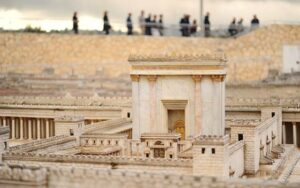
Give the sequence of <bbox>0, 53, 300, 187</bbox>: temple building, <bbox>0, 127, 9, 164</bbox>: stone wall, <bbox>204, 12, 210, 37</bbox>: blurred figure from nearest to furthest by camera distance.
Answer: <bbox>0, 53, 300, 187</bbox>: temple building, <bbox>0, 127, 9, 164</bbox>: stone wall, <bbox>204, 12, 210, 37</bbox>: blurred figure

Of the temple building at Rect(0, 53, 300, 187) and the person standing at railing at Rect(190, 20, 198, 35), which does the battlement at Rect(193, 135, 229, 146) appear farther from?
the person standing at railing at Rect(190, 20, 198, 35)

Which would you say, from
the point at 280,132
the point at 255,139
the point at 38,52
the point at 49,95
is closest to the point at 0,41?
the point at 38,52

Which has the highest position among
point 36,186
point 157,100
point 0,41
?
point 0,41

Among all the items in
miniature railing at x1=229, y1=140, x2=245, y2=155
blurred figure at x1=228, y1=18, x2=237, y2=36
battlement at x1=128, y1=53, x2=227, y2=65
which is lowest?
miniature railing at x1=229, y1=140, x2=245, y2=155

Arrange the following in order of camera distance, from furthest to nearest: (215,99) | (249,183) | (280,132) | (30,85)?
(30,85) → (280,132) → (215,99) → (249,183)

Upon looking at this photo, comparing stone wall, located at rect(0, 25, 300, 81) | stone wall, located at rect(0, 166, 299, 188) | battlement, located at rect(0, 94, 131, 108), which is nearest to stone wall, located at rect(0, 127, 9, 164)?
stone wall, located at rect(0, 166, 299, 188)

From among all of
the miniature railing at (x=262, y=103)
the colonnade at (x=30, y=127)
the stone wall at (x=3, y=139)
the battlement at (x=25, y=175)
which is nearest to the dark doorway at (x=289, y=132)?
the miniature railing at (x=262, y=103)

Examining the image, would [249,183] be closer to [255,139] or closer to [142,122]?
[255,139]
